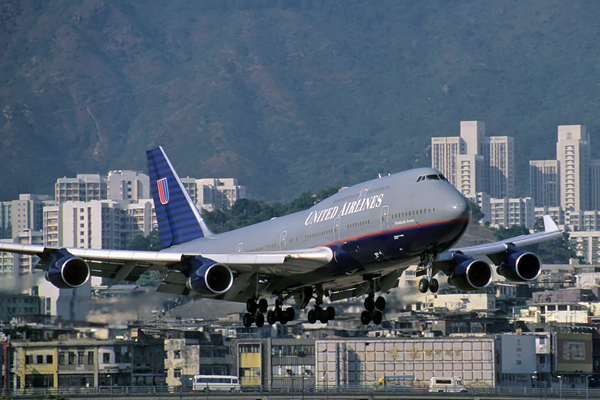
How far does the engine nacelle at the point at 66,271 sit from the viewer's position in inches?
2021

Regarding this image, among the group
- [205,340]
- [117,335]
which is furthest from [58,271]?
[205,340]

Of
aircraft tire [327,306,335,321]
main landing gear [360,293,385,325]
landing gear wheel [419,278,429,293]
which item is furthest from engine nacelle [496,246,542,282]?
aircraft tire [327,306,335,321]

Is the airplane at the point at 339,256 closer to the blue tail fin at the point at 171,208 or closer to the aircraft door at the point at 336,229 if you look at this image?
the aircraft door at the point at 336,229

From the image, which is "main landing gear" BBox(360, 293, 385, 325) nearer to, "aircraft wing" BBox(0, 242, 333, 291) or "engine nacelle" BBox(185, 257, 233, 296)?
"aircraft wing" BBox(0, 242, 333, 291)

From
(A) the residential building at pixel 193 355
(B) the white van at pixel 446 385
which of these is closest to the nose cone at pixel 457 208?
(B) the white van at pixel 446 385

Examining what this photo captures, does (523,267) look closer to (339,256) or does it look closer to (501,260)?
(501,260)

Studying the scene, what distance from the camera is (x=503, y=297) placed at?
182 m

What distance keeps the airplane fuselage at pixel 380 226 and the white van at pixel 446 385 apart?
49.7 m

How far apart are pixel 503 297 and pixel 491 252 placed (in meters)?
130

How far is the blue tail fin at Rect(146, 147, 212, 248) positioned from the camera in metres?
68.9

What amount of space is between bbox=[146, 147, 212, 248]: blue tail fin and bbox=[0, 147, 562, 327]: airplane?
29.8ft

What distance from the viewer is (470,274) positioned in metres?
54.0

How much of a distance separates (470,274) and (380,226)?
7.15 metres

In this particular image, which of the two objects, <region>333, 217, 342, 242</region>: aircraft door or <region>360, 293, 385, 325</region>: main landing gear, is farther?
<region>360, 293, 385, 325</region>: main landing gear
